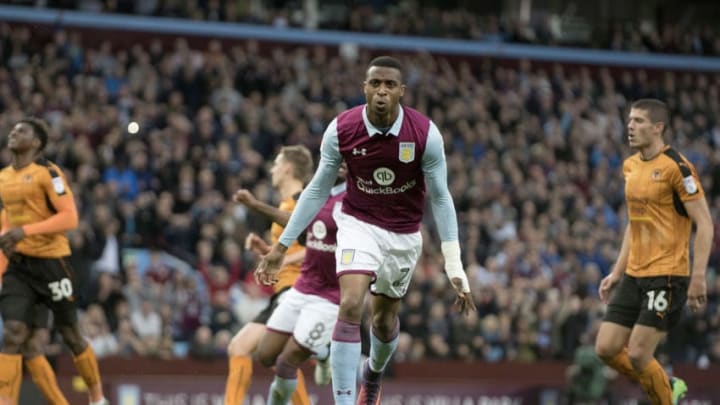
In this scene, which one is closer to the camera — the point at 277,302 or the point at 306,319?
the point at 306,319

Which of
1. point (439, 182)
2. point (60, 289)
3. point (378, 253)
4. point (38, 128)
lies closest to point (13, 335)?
point (60, 289)

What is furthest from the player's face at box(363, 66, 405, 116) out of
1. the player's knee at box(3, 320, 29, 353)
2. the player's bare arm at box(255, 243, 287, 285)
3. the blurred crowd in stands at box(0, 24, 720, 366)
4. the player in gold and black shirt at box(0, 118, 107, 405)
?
the blurred crowd in stands at box(0, 24, 720, 366)

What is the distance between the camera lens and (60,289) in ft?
35.3

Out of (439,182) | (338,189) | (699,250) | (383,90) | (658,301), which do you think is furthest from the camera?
(338,189)

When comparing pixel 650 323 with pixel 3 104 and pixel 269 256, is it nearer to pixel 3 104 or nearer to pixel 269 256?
pixel 269 256

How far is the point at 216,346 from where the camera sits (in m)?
15.8

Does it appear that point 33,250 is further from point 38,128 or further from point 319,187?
point 319,187

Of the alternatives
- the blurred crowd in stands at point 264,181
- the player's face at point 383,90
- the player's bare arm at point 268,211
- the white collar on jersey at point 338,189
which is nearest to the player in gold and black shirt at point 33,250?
the player's bare arm at point 268,211

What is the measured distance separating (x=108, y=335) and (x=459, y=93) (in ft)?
35.7

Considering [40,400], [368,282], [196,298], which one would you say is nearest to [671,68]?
[196,298]

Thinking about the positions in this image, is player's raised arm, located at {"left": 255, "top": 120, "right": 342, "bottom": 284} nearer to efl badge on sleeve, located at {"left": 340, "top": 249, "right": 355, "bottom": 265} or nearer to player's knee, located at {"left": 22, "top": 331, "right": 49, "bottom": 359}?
efl badge on sleeve, located at {"left": 340, "top": 249, "right": 355, "bottom": 265}

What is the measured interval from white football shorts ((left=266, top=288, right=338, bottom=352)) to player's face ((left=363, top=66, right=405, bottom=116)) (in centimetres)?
215

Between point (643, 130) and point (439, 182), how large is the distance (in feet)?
7.03

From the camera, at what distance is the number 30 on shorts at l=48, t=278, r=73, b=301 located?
10742 millimetres
